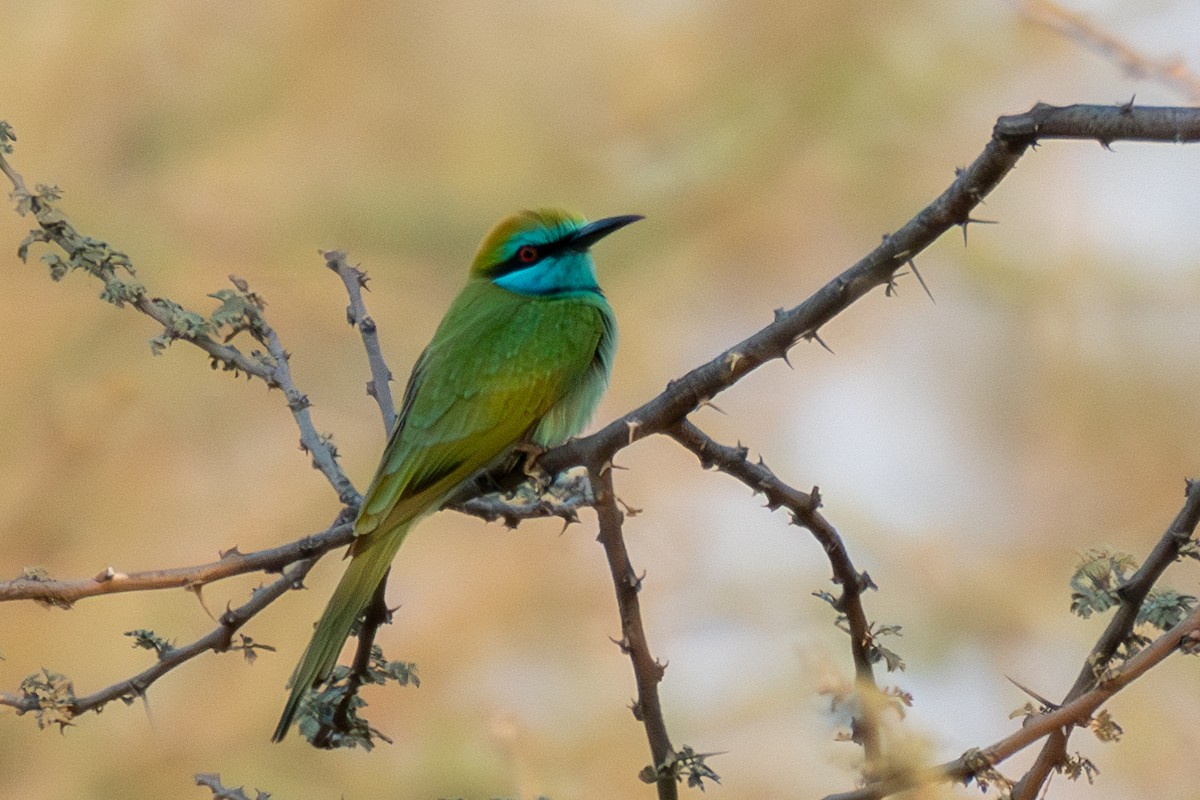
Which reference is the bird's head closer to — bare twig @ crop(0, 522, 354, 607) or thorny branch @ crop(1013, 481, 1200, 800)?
bare twig @ crop(0, 522, 354, 607)

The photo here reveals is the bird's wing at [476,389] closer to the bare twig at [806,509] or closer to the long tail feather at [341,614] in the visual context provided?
the long tail feather at [341,614]

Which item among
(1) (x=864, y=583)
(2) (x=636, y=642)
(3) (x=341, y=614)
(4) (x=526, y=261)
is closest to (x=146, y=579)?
(3) (x=341, y=614)

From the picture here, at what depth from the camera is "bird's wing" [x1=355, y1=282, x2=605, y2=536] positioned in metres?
2.50

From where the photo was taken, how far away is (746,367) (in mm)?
1648

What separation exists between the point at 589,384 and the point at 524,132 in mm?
2127

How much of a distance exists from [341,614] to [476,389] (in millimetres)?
704

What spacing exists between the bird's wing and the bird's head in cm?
9

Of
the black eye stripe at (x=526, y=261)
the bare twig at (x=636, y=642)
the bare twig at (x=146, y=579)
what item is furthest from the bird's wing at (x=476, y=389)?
the bare twig at (x=636, y=642)

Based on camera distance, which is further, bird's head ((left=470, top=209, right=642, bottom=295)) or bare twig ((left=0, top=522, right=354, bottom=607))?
bird's head ((left=470, top=209, right=642, bottom=295))

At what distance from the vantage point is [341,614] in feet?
7.19

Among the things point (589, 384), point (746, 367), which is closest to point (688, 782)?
point (746, 367)

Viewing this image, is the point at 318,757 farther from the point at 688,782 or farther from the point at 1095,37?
the point at 1095,37

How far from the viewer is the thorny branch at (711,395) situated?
1422 mm

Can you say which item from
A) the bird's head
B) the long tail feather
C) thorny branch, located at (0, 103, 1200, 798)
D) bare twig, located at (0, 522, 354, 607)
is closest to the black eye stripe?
the bird's head
